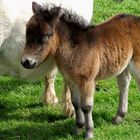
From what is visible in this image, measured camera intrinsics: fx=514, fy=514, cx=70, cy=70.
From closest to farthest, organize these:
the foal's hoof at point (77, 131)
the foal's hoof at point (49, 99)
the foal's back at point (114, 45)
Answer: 1. the foal's back at point (114, 45)
2. the foal's hoof at point (77, 131)
3. the foal's hoof at point (49, 99)

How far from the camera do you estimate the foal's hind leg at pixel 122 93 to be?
488 centimetres

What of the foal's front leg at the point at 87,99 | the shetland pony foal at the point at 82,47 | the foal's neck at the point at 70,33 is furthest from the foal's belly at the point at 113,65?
the foal's neck at the point at 70,33

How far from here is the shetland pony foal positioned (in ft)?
13.2

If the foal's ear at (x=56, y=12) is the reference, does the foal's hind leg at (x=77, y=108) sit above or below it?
below

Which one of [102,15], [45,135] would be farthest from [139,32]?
[102,15]

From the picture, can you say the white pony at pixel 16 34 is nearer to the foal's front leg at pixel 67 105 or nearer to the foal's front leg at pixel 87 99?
the foal's front leg at pixel 87 99

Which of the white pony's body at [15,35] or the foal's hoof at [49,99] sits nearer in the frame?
the white pony's body at [15,35]

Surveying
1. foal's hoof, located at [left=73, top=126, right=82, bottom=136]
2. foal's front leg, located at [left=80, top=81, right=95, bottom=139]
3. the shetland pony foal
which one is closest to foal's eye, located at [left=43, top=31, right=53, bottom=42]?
the shetland pony foal

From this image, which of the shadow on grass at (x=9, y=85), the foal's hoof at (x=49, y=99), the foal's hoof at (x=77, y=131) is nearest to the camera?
the foal's hoof at (x=77, y=131)

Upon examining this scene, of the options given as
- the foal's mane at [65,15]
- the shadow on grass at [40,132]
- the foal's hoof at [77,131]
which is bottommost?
the shadow on grass at [40,132]

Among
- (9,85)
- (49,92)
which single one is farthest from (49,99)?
(9,85)

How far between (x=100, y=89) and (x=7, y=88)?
108 cm

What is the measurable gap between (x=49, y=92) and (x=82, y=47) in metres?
1.50

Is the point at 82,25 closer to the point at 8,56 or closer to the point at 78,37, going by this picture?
the point at 78,37
